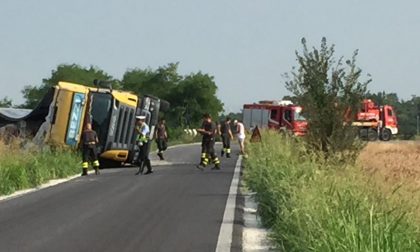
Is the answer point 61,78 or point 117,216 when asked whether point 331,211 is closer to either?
point 117,216

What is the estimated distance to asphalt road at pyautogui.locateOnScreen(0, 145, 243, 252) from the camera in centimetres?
1129

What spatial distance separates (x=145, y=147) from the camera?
25531 mm

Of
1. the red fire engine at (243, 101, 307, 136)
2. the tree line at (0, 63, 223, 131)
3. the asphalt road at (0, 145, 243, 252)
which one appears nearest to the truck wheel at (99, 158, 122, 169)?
the asphalt road at (0, 145, 243, 252)

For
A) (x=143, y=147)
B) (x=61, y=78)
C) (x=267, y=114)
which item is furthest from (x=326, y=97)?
(x=61, y=78)

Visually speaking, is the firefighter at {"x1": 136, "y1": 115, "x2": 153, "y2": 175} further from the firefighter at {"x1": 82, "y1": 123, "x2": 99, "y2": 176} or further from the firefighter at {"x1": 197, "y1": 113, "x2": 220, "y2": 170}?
the firefighter at {"x1": 197, "y1": 113, "x2": 220, "y2": 170}

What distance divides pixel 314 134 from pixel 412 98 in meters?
117

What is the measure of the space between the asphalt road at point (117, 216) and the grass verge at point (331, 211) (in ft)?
3.48

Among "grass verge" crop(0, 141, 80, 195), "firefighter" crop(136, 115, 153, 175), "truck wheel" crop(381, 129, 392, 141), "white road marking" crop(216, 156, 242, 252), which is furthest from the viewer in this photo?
"truck wheel" crop(381, 129, 392, 141)

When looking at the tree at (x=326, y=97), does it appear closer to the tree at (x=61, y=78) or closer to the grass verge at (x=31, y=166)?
the grass verge at (x=31, y=166)

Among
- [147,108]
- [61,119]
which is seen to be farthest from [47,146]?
[147,108]

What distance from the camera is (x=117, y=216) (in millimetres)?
14289

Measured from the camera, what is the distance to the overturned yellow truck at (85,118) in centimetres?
2748

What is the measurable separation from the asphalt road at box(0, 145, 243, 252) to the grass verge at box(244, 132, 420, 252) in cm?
106

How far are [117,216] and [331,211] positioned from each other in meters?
5.46
